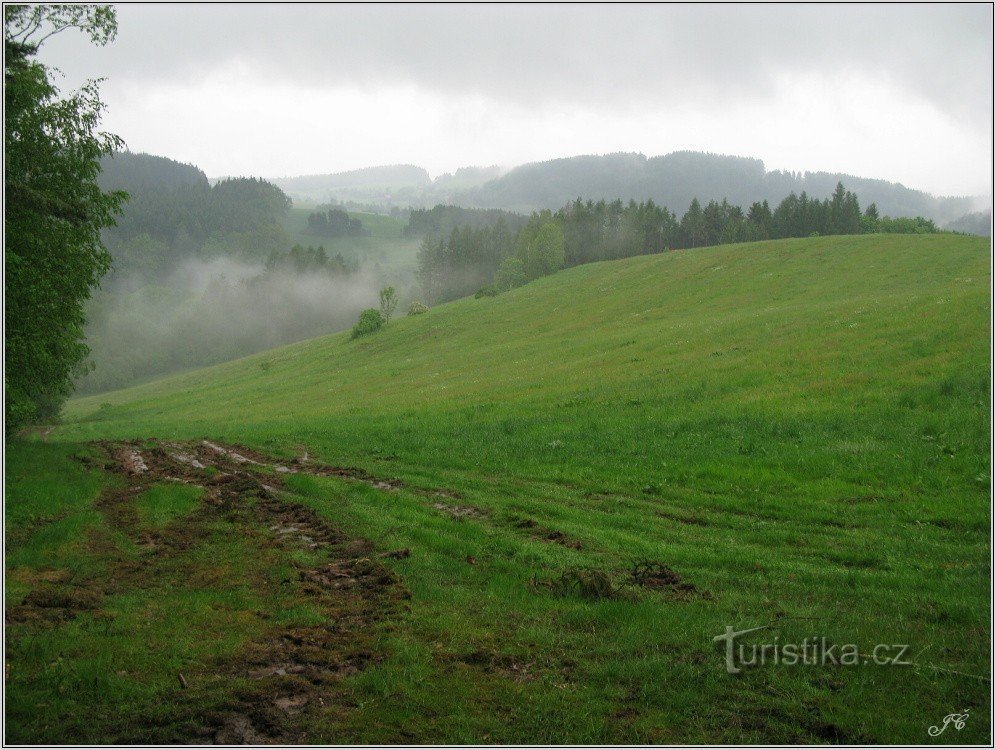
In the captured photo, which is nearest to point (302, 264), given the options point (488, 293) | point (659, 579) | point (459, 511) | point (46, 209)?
point (488, 293)

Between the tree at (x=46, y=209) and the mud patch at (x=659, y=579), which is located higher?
the tree at (x=46, y=209)

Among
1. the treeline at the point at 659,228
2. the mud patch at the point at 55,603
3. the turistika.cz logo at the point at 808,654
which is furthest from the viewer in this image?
the treeline at the point at 659,228

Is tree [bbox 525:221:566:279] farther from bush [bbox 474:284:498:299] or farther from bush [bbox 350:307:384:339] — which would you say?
bush [bbox 350:307:384:339]

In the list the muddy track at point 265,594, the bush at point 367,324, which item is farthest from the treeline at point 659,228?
the muddy track at point 265,594

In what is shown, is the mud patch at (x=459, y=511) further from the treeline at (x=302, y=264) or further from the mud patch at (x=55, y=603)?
the treeline at (x=302, y=264)

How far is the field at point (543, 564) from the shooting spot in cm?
609

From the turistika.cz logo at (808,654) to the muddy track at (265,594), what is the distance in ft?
14.0

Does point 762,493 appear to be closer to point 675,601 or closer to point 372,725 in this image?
point 675,601

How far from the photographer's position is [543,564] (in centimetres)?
1057

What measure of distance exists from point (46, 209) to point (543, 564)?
56.8 ft

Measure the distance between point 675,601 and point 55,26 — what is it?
22.4m

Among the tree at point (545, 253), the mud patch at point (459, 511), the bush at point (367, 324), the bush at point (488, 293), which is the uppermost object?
the tree at point (545, 253)

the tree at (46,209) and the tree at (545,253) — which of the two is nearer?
the tree at (46,209)

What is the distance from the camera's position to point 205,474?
19250mm
